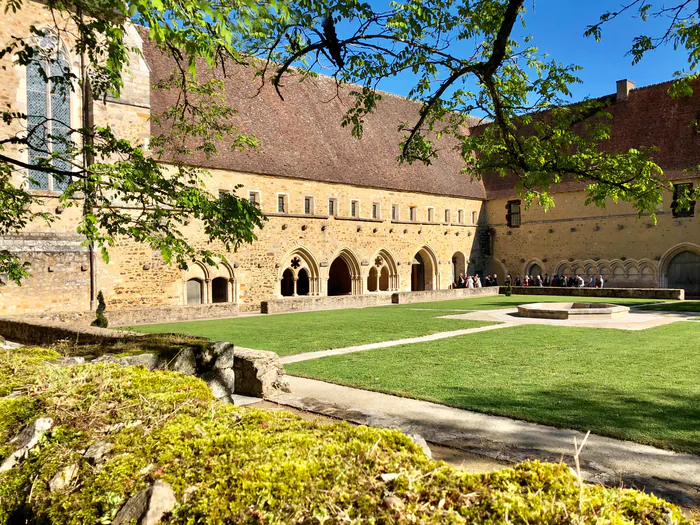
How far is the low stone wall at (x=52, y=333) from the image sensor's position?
7094 millimetres

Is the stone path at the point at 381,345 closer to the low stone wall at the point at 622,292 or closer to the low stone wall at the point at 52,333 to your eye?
the low stone wall at the point at 52,333

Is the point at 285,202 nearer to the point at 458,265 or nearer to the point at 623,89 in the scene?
the point at 458,265

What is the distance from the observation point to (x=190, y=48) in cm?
482

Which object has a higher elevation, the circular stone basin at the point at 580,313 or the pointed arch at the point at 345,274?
the pointed arch at the point at 345,274

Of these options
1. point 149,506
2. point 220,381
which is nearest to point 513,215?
point 220,381

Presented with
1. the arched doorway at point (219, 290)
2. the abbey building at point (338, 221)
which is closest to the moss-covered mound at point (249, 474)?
the abbey building at point (338, 221)

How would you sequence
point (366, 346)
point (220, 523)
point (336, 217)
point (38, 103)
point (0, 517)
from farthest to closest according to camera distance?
point (336, 217)
point (38, 103)
point (366, 346)
point (0, 517)
point (220, 523)

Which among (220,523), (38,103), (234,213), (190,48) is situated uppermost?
(38,103)

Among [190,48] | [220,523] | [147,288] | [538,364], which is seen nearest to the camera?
[220,523]

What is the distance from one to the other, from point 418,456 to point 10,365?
3.13 metres

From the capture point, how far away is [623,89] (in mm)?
30719

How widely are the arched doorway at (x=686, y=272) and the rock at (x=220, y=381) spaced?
2880 centimetres

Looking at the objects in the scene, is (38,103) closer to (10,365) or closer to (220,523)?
(10,365)

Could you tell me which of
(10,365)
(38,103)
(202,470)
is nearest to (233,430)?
(202,470)
